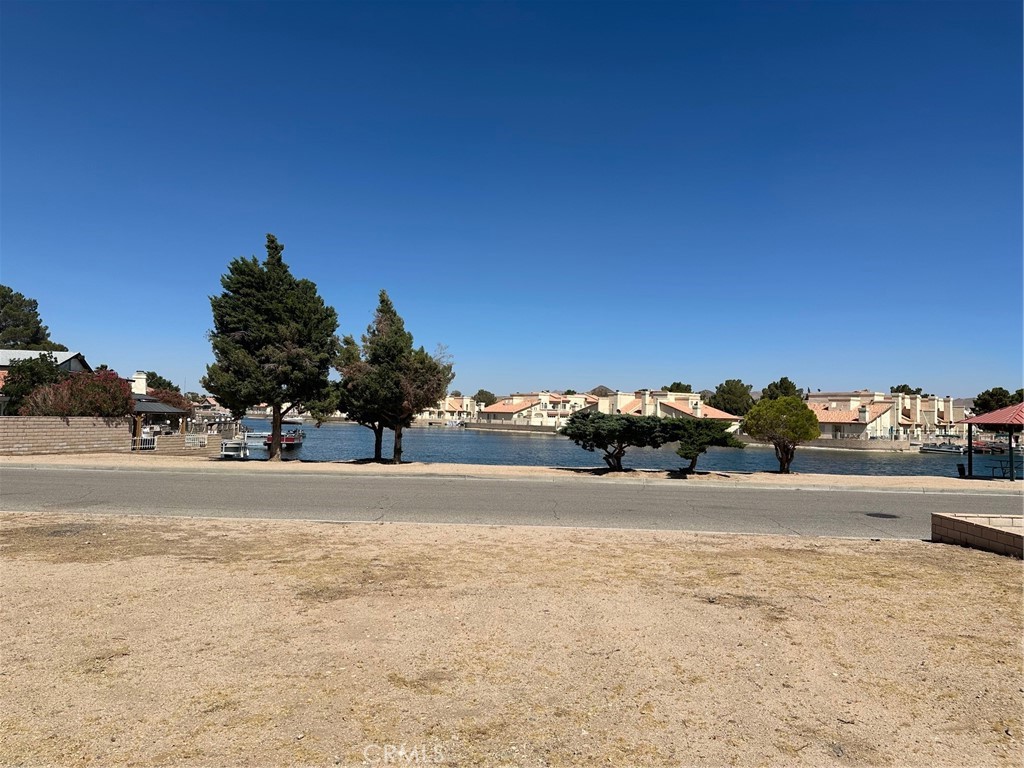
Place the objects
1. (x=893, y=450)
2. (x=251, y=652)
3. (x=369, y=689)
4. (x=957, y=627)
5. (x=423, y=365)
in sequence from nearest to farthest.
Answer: (x=369, y=689) → (x=251, y=652) → (x=957, y=627) → (x=423, y=365) → (x=893, y=450)

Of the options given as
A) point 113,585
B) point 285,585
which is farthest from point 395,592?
point 113,585

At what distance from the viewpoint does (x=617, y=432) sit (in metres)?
22.0

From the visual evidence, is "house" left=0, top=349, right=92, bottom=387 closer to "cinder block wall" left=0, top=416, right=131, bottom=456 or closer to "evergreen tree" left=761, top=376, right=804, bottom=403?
"cinder block wall" left=0, top=416, right=131, bottom=456

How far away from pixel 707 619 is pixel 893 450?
97.9 meters

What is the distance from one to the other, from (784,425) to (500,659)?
2695cm

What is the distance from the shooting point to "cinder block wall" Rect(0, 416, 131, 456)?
24391 millimetres

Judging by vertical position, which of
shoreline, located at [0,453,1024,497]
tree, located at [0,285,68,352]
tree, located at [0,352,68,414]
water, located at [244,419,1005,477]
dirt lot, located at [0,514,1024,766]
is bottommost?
water, located at [244,419,1005,477]

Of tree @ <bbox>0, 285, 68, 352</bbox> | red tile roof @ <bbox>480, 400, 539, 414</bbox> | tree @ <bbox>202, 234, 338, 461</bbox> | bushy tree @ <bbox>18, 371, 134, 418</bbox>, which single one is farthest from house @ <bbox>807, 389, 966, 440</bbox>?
tree @ <bbox>0, 285, 68, 352</bbox>

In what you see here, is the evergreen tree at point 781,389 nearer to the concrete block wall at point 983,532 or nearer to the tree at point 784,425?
the tree at point 784,425

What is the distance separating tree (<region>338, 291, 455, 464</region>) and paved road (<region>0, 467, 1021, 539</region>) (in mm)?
6132

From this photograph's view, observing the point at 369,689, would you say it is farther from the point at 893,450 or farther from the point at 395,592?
the point at 893,450

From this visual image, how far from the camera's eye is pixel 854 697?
4090 mm

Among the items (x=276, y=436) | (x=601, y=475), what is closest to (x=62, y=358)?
(x=276, y=436)

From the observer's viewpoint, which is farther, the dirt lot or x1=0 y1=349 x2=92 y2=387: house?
x1=0 y1=349 x2=92 y2=387: house
